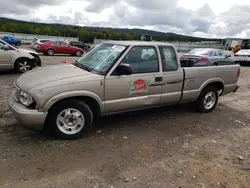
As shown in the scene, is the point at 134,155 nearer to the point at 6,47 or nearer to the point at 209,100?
the point at 209,100

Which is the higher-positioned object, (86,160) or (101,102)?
(101,102)

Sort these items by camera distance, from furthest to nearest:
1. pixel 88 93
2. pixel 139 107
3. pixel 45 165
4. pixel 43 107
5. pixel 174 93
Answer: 1. pixel 174 93
2. pixel 139 107
3. pixel 88 93
4. pixel 43 107
5. pixel 45 165

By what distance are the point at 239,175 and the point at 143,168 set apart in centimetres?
139

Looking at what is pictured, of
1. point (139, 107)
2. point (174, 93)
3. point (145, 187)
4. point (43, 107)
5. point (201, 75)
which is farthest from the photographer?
point (201, 75)

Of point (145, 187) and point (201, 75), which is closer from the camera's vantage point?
point (145, 187)

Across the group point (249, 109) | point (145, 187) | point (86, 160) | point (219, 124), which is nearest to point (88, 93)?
point (86, 160)

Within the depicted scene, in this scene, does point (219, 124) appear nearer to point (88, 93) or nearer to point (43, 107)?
point (88, 93)

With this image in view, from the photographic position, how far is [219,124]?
5.27 m

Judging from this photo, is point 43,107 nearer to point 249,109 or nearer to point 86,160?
point 86,160

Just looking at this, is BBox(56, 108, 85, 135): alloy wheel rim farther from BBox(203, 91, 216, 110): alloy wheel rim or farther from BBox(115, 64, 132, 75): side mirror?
BBox(203, 91, 216, 110): alloy wheel rim

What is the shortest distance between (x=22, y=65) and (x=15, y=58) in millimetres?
414

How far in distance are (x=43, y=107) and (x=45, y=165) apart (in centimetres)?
89

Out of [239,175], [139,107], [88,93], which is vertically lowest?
[239,175]

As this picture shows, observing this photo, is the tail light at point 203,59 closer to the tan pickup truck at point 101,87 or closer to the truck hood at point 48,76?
the tan pickup truck at point 101,87
